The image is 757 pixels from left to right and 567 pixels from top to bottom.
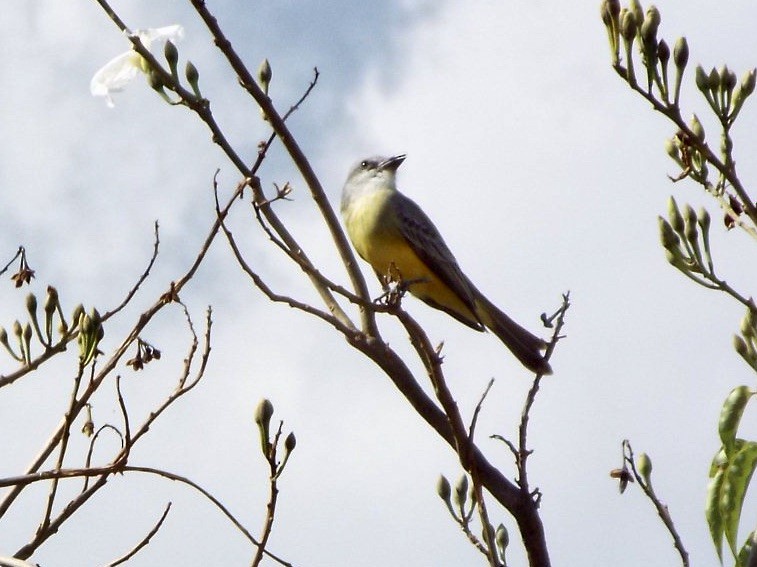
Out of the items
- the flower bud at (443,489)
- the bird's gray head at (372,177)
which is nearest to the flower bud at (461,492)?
the flower bud at (443,489)

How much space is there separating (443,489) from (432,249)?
4.30m

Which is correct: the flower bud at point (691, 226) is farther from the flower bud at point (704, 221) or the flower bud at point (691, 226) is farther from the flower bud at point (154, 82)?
the flower bud at point (154, 82)

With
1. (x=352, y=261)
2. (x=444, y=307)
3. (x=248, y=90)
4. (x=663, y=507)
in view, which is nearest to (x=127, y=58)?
(x=248, y=90)

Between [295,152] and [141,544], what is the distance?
1637 mm

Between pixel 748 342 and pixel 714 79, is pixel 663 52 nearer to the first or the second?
pixel 714 79

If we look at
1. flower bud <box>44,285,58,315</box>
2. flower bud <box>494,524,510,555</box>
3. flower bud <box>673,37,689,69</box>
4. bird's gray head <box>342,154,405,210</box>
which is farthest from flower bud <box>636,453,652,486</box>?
bird's gray head <box>342,154,405,210</box>

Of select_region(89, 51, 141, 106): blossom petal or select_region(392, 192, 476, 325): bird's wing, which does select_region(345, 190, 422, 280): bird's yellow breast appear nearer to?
select_region(392, 192, 476, 325): bird's wing

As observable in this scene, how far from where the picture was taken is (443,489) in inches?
180

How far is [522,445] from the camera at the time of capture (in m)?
4.00

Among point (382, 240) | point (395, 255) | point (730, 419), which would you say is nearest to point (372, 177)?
point (382, 240)

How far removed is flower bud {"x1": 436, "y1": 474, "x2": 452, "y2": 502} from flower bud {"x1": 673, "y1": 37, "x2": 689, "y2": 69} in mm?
1823

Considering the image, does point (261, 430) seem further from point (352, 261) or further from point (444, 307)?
point (444, 307)

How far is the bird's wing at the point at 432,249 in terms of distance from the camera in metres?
8.55

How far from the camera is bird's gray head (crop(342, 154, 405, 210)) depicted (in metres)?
9.69
